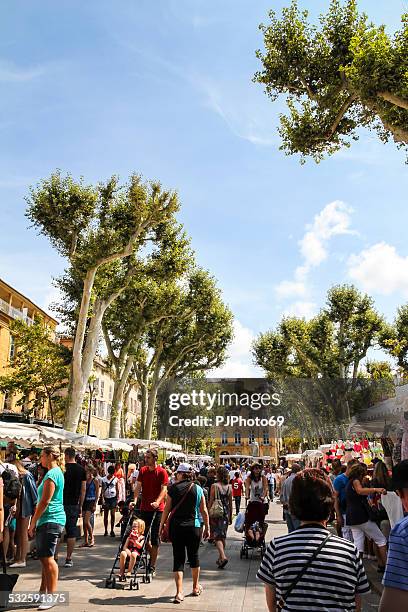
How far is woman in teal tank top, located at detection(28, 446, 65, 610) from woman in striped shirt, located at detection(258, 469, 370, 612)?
12.5 ft

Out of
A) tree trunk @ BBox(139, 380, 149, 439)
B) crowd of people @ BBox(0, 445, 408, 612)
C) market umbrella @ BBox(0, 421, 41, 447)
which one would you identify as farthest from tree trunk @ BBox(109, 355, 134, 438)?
crowd of people @ BBox(0, 445, 408, 612)

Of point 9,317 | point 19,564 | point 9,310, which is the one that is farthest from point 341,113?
point 9,310

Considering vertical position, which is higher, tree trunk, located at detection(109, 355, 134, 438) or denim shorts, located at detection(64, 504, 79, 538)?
tree trunk, located at detection(109, 355, 134, 438)

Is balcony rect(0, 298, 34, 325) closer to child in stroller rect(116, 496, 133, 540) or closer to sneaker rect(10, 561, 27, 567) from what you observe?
child in stroller rect(116, 496, 133, 540)

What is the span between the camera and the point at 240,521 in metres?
10.4

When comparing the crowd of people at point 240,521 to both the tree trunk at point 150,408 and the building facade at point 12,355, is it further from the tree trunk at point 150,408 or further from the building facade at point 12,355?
the tree trunk at point 150,408

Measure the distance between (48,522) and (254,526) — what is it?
5.00m

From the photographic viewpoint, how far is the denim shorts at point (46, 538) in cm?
584

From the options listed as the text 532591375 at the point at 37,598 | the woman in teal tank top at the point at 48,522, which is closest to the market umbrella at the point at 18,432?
the text 532591375 at the point at 37,598

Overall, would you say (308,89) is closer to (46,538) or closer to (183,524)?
(183,524)

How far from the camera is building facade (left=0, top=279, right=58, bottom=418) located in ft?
112

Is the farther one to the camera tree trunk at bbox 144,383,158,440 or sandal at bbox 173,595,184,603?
tree trunk at bbox 144,383,158,440

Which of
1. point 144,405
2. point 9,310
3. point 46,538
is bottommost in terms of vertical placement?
point 46,538

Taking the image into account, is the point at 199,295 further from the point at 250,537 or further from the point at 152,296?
the point at 250,537
